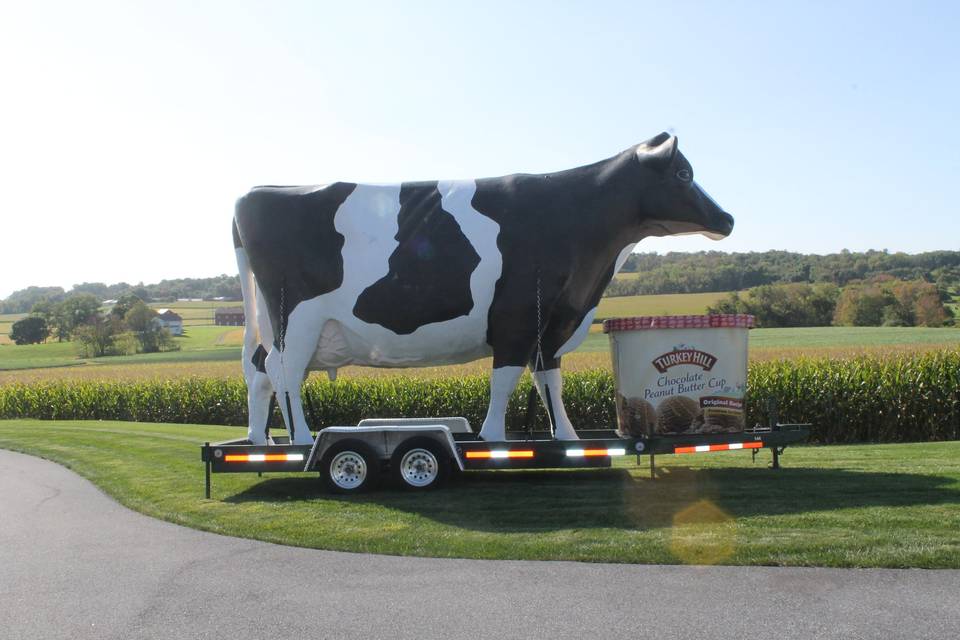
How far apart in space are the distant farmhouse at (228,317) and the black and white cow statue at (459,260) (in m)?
85.1

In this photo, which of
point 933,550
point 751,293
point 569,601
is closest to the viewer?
point 569,601

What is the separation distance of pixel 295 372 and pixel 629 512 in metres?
4.28

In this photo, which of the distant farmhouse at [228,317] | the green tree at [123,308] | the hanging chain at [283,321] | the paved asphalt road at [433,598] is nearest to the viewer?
the paved asphalt road at [433,598]

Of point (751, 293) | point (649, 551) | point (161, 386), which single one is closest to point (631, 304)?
point (751, 293)

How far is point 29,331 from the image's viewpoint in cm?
8375

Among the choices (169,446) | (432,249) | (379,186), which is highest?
(379,186)

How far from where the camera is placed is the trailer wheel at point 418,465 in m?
9.44

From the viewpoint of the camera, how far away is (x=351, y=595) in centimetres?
604

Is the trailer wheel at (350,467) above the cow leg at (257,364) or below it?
below

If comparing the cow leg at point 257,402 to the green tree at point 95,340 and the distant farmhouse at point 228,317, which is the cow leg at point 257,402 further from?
the distant farmhouse at point 228,317

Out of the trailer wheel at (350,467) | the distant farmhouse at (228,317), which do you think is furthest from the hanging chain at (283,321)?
the distant farmhouse at (228,317)

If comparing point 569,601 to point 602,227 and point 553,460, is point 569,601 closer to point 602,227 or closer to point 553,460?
point 553,460

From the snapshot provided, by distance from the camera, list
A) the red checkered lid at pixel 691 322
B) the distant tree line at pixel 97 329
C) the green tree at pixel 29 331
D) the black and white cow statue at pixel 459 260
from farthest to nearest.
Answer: the green tree at pixel 29 331 → the distant tree line at pixel 97 329 → the black and white cow statue at pixel 459 260 → the red checkered lid at pixel 691 322

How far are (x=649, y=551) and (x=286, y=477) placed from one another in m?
6.11
